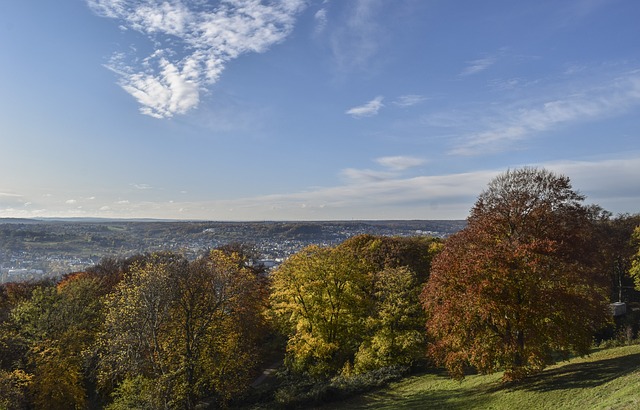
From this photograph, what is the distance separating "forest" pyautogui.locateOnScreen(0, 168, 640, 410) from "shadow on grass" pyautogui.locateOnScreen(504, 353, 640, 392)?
0.69m

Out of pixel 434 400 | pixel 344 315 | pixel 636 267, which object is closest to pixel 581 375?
pixel 434 400

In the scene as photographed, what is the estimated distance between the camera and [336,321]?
34031mm

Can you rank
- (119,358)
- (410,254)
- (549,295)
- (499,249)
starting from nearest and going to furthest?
(549,295) < (499,249) < (119,358) < (410,254)

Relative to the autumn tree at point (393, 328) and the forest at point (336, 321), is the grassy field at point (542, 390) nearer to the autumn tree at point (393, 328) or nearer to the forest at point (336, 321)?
the forest at point (336, 321)

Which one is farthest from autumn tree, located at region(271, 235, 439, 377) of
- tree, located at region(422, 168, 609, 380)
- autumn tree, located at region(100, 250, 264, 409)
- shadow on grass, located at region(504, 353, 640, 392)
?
shadow on grass, located at region(504, 353, 640, 392)

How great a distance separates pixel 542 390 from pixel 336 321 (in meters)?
18.1

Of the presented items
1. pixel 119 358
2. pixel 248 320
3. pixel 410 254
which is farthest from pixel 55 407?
pixel 410 254

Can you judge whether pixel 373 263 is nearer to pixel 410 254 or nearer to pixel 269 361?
pixel 410 254

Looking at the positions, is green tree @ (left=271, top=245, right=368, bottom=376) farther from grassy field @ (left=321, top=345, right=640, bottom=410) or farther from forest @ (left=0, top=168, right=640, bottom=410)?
grassy field @ (left=321, top=345, right=640, bottom=410)

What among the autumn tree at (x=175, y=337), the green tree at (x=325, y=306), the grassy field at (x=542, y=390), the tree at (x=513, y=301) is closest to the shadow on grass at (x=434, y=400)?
the grassy field at (x=542, y=390)

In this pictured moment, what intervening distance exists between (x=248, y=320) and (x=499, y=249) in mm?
25107

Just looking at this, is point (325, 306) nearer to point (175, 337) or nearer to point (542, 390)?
point (175, 337)

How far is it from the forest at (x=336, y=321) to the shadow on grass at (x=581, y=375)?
0.69 m

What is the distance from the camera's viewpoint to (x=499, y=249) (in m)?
20.2
